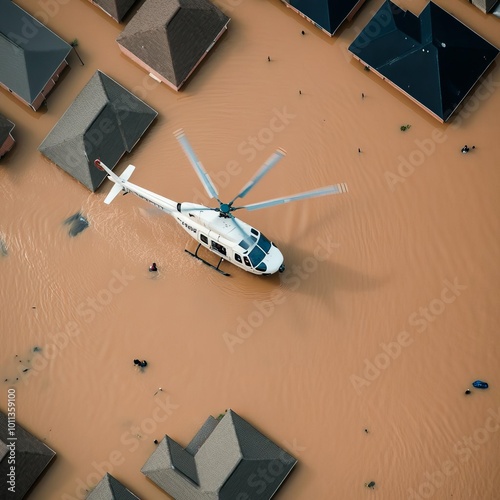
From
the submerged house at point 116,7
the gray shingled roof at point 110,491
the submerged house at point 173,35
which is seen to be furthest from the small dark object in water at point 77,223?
the gray shingled roof at point 110,491

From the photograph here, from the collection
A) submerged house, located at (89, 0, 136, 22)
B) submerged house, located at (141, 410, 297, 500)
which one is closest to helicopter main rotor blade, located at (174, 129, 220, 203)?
submerged house, located at (89, 0, 136, 22)

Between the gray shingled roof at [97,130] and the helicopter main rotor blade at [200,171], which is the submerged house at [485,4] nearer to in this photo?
the helicopter main rotor blade at [200,171]

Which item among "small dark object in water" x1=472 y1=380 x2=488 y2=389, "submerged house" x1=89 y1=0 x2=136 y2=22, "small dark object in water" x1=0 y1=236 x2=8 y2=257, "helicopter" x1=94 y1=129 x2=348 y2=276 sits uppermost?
"submerged house" x1=89 y1=0 x2=136 y2=22

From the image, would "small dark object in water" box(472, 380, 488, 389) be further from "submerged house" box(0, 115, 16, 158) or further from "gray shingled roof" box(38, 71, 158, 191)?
"submerged house" box(0, 115, 16, 158)

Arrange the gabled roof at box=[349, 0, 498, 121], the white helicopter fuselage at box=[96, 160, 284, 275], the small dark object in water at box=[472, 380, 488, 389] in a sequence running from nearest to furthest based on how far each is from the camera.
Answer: the white helicopter fuselage at box=[96, 160, 284, 275] < the small dark object in water at box=[472, 380, 488, 389] < the gabled roof at box=[349, 0, 498, 121]

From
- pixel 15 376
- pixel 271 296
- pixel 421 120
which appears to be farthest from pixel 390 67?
pixel 15 376

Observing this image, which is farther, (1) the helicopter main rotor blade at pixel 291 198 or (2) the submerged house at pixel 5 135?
(2) the submerged house at pixel 5 135

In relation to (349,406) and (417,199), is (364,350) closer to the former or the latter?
(349,406)
